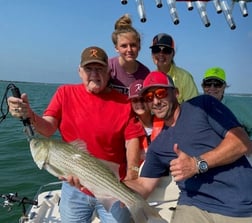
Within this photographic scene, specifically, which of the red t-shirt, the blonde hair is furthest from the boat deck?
the blonde hair

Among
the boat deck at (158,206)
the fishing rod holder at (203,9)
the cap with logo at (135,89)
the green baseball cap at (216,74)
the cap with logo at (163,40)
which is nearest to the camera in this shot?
the fishing rod holder at (203,9)

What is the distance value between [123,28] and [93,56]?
1.21 meters

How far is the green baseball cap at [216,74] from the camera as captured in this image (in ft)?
18.8

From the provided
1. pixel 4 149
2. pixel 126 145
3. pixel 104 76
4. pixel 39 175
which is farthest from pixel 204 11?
pixel 4 149

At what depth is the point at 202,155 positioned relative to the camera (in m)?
3.27

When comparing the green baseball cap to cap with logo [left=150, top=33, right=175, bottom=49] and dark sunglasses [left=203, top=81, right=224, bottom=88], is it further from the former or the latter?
cap with logo [left=150, top=33, right=175, bottom=49]

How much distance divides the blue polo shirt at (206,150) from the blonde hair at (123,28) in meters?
1.50

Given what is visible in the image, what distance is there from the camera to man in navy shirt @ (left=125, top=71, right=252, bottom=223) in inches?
127

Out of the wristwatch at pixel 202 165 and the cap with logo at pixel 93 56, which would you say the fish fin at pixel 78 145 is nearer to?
the cap with logo at pixel 93 56

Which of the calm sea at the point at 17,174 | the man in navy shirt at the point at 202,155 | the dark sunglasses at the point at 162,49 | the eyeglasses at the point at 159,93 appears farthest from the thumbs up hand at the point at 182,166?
the calm sea at the point at 17,174

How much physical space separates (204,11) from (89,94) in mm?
1406

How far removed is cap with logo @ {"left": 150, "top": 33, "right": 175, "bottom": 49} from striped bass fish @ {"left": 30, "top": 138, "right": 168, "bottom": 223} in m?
2.42

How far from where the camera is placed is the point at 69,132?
3.82m

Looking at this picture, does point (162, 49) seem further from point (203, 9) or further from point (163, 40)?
point (203, 9)
